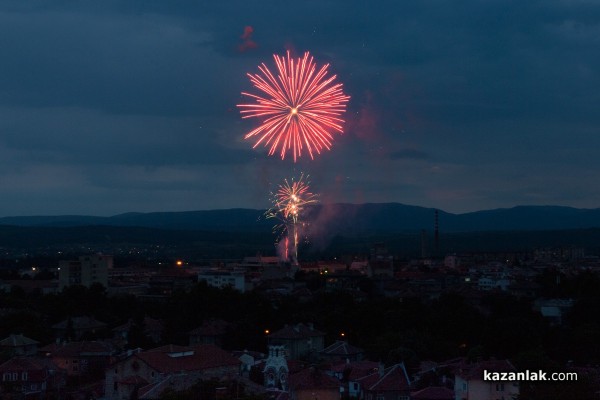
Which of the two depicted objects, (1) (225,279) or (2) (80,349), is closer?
(2) (80,349)

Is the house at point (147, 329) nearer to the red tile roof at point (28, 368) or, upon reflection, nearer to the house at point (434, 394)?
the red tile roof at point (28, 368)

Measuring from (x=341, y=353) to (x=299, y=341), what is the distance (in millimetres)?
2104

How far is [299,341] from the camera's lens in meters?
36.7

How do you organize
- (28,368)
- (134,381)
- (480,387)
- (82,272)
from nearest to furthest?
1. (480,387)
2. (134,381)
3. (28,368)
4. (82,272)

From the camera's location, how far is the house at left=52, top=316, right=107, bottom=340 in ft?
135

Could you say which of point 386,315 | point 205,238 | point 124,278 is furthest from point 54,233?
point 386,315

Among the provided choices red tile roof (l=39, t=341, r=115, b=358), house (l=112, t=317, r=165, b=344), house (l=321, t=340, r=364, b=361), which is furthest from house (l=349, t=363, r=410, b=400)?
house (l=112, t=317, r=165, b=344)

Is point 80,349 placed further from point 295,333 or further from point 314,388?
point 314,388

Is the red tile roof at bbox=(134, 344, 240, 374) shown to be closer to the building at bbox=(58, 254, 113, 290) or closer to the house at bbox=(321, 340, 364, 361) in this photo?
the house at bbox=(321, 340, 364, 361)

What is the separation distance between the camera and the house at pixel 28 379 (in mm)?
28578

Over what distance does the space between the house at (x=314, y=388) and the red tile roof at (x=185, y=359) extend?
2.59m

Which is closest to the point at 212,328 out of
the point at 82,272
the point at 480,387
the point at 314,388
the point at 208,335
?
the point at 208,335

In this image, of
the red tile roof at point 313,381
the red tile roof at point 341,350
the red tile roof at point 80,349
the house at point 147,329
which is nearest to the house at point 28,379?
the red tile roof at point 80,349

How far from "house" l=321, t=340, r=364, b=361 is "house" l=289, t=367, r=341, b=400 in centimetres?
794
